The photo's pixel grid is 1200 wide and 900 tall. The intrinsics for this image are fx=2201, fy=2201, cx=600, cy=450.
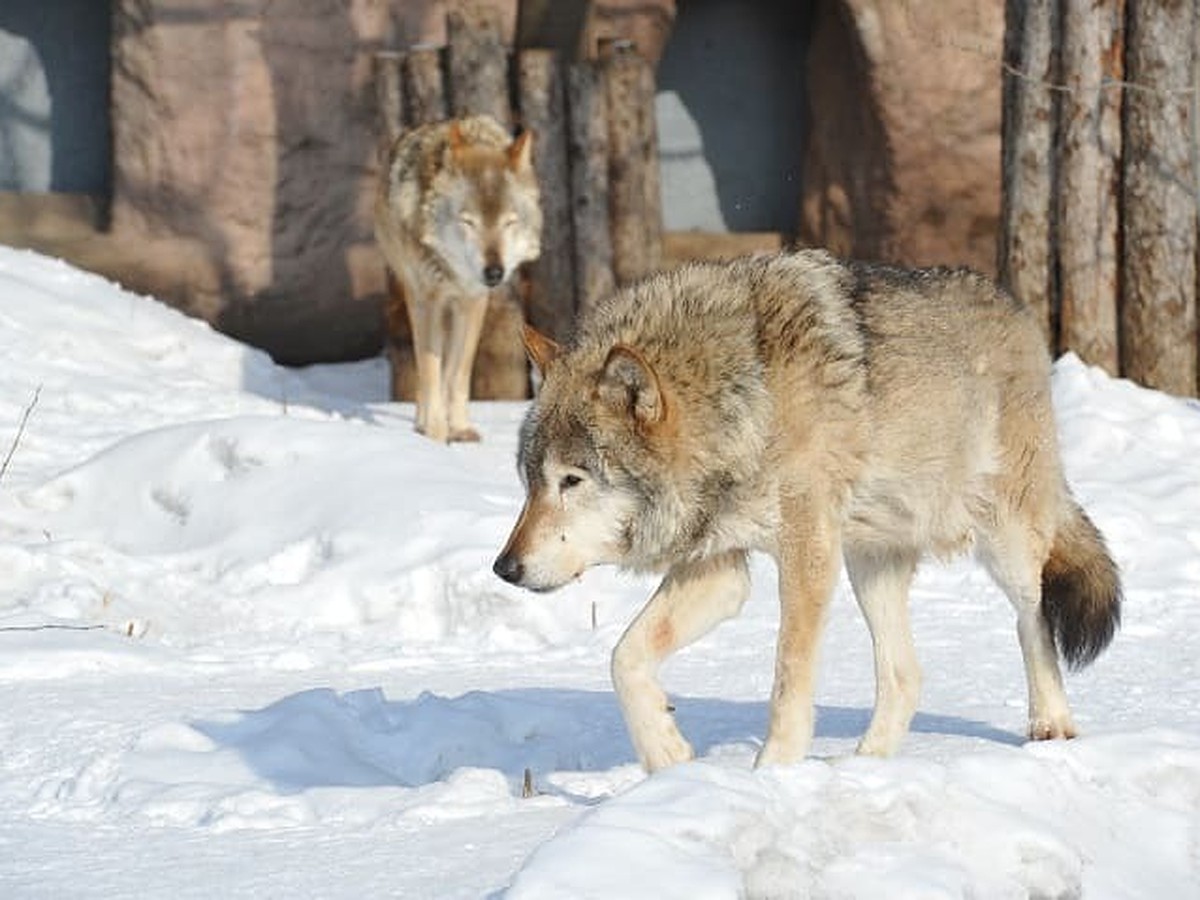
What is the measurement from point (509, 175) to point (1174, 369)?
3.61 meters

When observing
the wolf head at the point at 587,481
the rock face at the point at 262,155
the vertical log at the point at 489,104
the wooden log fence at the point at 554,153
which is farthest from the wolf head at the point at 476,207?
the wolf head at the point at 587,481

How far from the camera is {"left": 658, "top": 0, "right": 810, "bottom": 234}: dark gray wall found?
14.8 metres

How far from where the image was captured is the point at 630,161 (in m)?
12.7

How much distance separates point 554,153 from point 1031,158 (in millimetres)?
3028

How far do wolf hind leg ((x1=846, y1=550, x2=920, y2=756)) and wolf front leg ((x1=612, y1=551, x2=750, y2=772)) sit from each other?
0.58 metres

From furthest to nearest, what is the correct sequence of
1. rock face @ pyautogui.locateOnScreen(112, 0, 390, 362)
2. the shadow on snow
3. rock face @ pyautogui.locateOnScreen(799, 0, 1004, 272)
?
1. rock face @ pyautogui.locateOnScreen(799, 0, 1004, 272)
2. rock face @ pyautogui.locateOnScreen(112, 0, 390, 362)
3. the shadow on snow

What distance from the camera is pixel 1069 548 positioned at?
6230mm

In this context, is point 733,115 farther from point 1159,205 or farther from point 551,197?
point 1159,205

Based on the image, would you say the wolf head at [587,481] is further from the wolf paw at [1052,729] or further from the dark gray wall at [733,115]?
the dark gray wall at [733,115]

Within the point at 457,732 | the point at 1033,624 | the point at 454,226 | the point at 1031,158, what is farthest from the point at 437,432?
the point at 1033,624

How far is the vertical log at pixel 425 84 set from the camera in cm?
1255

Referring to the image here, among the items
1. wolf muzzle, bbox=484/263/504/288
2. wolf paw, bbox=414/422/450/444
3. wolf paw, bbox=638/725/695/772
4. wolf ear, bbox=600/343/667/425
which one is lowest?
wolf paw, bbox=414/422/450/444

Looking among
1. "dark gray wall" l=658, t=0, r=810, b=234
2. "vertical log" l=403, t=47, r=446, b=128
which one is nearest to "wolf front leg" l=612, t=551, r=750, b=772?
"vertical log" l=403, t=47, r=446, b=128

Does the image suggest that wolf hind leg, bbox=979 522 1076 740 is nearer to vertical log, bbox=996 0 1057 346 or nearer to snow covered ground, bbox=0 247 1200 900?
snow covered ground, bbox=0 247 1200 900
